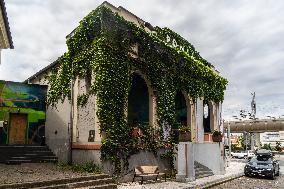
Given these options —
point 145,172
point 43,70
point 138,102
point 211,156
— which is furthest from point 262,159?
point 43,70

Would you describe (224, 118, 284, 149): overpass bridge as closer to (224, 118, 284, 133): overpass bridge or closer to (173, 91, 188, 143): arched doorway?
(224, 118, 284, 133): overpass bridge

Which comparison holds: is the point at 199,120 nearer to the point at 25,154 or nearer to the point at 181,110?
the point at 181,110

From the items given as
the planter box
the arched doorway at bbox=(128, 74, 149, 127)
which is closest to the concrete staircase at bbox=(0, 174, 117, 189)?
the planter box

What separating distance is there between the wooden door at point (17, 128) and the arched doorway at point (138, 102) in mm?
7747

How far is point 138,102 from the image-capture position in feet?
66.0

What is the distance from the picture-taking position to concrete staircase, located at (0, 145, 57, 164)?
16.0 metres

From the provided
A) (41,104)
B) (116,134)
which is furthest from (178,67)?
(41,104)

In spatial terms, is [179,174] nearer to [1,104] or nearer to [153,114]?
[153,114]

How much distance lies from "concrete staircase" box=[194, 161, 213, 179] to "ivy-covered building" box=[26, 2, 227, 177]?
1.99 metres

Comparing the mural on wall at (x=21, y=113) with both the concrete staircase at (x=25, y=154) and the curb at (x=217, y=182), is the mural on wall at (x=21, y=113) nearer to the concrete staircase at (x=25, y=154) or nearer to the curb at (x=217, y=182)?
the concrete staircase at (x=25, y=154)

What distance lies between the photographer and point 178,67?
19.1m

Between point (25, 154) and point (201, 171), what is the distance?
10.7m

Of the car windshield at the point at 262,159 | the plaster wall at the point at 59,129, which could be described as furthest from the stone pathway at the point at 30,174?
the car windshield at the point at 262,159

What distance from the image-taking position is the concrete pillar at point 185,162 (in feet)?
48.3
